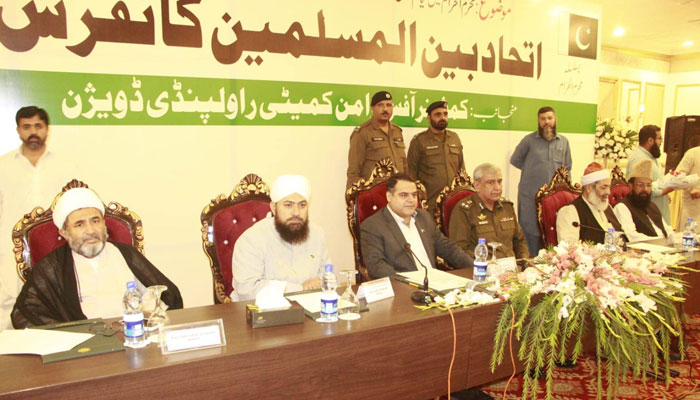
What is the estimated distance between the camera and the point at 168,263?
4.36 m

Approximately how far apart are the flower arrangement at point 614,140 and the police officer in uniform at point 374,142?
3970mm

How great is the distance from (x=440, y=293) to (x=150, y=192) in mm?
2895

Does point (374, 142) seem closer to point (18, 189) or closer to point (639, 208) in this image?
point (639, 208)

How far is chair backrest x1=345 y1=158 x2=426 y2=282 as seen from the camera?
3395 mm

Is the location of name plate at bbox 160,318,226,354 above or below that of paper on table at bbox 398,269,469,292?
above

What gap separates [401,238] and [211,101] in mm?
2238

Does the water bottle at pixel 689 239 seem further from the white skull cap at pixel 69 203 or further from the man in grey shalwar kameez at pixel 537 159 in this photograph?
the white skull cap at pixel 69 203

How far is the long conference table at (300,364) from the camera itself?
143 centimetres

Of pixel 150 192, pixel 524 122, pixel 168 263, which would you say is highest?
pixel 524 122

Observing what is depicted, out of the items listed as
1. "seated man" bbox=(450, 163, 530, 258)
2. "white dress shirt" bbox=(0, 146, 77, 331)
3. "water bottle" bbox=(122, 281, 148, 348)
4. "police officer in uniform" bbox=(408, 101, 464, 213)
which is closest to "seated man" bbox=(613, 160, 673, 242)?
"seated man" bbox=(450, 163, 530, 258)

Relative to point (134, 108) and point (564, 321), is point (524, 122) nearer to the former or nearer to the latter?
point (134, 108)

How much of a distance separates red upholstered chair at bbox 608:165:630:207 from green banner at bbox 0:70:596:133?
166 cm

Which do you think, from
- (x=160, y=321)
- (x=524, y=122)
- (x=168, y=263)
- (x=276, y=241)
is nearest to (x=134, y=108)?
(x=168, y=263)

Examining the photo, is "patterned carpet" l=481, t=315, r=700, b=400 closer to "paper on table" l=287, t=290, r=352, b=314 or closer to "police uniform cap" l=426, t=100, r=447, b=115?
"paper on table" l=287, t=290, r=352, b=314
